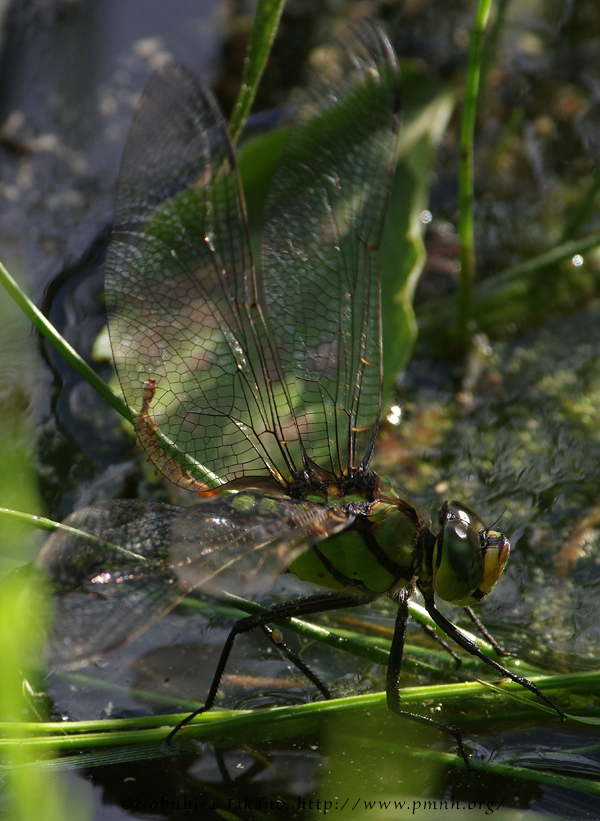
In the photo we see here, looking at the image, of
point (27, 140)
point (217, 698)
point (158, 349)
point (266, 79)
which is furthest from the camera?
point (266, 79)

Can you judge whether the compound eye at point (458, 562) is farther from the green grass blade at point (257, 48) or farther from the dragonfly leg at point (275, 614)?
the green grass blade at point (257, 48)

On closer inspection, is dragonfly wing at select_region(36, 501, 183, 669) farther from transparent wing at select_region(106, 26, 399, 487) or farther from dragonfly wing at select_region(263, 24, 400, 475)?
dragonfly wing at select_region(263, 24, 400, 475)

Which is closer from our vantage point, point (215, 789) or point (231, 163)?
point (215, 789)

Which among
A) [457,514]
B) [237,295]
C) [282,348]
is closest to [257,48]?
[237,295]

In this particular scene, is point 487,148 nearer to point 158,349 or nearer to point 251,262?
point 251,262

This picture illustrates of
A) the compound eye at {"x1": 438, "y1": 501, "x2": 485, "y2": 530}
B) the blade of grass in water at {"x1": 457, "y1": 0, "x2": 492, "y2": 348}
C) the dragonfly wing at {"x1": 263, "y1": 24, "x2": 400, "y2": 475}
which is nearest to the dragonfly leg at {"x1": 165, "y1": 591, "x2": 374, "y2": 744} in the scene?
the compound eye at {"x1": 438, "y1": 501, "x2": 485, "y2": 530}

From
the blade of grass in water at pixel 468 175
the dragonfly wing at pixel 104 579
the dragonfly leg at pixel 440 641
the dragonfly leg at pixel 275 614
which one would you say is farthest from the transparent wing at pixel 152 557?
the blade of grass in water at pixel 468 175

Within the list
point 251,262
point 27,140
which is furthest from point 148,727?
point 27,140
